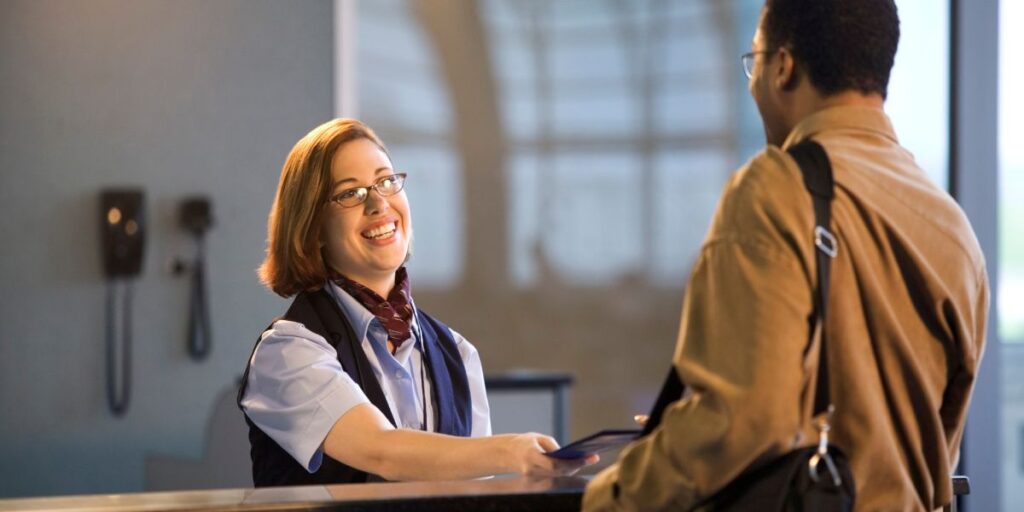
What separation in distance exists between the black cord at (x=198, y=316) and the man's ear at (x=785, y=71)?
3374 mm

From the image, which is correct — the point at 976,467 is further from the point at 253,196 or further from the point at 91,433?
the point at 91,433

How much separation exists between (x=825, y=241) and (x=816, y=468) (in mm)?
216

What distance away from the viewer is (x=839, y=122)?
1292 mm

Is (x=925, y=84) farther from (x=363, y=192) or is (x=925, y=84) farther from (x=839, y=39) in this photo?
(x=839, y=39)

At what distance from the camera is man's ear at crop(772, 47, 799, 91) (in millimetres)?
1314

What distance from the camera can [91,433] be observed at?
4363 millimetres

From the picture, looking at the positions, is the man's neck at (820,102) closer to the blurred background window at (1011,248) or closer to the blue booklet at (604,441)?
the blue booklet at (604,441)

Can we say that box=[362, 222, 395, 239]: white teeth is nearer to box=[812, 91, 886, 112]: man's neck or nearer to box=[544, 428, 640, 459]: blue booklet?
box=[544, 428, 640, 459]: blue booklet

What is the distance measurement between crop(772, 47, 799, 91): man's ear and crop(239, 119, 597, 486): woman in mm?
743

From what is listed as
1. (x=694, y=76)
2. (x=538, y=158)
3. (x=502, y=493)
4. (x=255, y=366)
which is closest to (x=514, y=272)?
(x=538, y=158)

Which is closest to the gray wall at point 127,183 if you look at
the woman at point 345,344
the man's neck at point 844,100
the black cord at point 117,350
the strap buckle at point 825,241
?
the black cord at point 117,350

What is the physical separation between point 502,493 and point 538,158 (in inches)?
140

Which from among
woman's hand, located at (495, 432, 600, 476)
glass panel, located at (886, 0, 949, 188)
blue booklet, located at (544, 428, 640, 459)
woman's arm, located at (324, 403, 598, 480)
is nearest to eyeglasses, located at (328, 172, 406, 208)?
woman's arm, located at (324, 403, 598, 480)

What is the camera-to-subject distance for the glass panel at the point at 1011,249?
4.33 m
